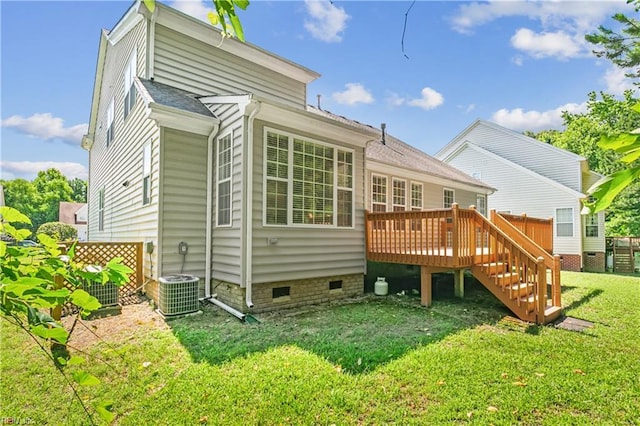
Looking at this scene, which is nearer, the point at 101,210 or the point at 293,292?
the point at 293,292

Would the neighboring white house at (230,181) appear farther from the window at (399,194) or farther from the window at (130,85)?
the window at (399,194)

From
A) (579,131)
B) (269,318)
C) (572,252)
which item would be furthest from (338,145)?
(579,131)

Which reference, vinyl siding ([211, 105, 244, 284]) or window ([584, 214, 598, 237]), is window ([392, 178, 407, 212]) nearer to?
vinyl siding ([211, 105, 244, 284])

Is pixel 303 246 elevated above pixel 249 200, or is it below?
below

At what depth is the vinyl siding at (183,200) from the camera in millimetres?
6578

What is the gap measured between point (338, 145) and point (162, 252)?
4.28 m

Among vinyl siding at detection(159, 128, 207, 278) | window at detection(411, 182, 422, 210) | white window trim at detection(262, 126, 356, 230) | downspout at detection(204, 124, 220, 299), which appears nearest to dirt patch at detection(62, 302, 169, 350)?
vinyl siding at detection(159, 128, 207, 278)

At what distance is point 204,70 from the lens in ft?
28.2

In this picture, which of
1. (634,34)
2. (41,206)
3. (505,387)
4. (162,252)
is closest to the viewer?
(505,387)

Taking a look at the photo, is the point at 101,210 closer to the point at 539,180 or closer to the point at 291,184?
the point at 291,184

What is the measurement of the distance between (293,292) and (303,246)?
0.95 metres

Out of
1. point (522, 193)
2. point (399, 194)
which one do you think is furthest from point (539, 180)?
point (399, 194)

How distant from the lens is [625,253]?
15930 mm

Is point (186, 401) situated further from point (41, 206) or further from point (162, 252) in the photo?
point (41, 206)
